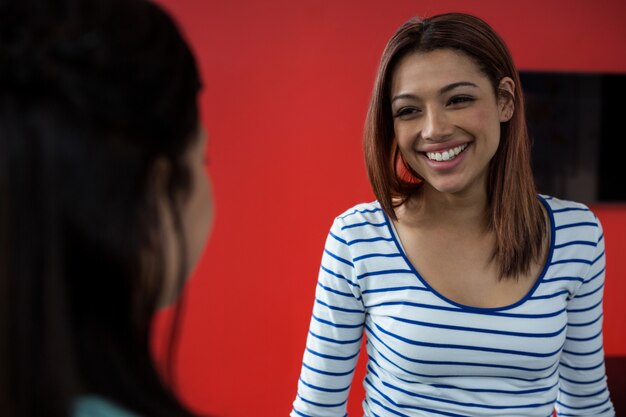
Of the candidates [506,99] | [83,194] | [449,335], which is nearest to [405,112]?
[506,99]

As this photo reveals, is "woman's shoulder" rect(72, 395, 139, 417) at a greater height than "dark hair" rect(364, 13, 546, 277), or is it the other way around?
"dark hair" rect(364, 13, 546, 277)

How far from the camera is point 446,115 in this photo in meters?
1.15

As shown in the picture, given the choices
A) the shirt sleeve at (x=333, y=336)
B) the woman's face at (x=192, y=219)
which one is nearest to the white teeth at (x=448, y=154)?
the shirt sleeve at (x=333, y=336)

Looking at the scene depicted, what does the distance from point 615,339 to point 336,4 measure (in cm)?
206

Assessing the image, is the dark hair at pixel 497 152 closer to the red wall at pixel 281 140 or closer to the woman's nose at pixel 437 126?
the woman's nose at pixel 437 126

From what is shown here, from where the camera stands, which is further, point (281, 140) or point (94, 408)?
point (281, 140)

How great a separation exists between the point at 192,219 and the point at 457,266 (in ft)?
2.45

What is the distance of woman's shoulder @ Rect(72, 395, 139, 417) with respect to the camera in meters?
0.48

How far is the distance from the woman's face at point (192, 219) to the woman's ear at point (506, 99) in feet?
2.53

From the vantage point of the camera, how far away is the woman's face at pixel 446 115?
1.14 meters

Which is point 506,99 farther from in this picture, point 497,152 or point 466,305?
point 466,305

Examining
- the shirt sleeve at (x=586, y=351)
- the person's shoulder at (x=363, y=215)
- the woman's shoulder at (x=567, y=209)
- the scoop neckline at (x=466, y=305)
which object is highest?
the woman's shoulder at (x=567, y=209)

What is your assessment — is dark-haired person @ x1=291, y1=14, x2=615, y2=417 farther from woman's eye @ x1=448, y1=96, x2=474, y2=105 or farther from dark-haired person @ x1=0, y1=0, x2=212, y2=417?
dark-haired person @ x1=0, y1=0, x2=212, y2=417

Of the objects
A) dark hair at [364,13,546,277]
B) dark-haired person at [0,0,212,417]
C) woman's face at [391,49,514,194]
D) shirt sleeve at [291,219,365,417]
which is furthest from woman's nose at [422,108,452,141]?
Result: dark-haired person at [0,0,212,417]
